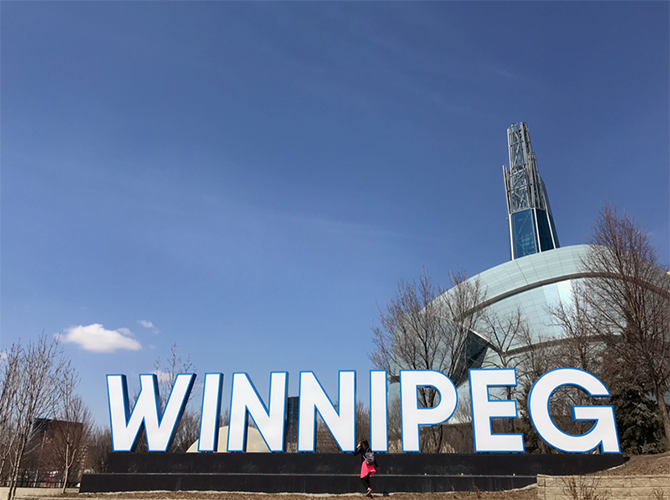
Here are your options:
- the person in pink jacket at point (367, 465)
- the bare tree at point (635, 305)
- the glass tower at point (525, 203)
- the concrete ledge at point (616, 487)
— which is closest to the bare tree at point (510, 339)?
the bare tree at point (635, 305)

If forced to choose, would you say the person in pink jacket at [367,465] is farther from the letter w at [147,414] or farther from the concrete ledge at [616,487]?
the letter w at [147,414]

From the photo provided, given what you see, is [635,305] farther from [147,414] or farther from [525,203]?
[525,203]

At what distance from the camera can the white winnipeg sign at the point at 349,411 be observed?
13.5m

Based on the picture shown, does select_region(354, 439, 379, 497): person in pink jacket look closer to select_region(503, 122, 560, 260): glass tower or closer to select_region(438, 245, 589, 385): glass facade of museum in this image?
select_region(438, 245, 589, 385): glass facade of museum

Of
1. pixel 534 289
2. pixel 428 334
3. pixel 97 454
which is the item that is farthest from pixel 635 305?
pixel 97 454

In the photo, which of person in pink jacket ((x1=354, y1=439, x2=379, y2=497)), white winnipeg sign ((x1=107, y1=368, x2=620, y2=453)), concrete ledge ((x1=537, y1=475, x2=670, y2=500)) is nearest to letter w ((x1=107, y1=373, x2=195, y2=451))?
white winnipeg sign ((x1=107, y1=368, x2=620, y2=453))

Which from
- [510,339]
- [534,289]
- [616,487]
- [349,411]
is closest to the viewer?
[616,487]

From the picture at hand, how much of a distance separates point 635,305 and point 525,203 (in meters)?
124

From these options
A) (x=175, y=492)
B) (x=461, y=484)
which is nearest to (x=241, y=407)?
(x=175, y=492)

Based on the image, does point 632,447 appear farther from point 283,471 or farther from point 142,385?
point 142,385

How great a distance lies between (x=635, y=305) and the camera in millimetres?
17688

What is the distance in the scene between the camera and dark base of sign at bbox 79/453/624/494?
13305 millimetres

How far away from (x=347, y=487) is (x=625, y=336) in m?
12.2

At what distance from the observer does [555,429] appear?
43.8ft
